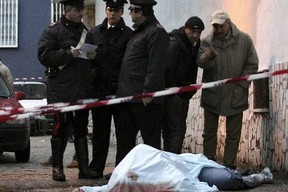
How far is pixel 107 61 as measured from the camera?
10453mm

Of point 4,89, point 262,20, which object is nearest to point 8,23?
point 4,89

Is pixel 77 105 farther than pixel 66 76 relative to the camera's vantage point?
No

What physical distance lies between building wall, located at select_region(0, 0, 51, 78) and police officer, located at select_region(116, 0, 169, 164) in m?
23.3

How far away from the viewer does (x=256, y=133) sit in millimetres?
12148

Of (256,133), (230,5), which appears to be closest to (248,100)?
(256,133)

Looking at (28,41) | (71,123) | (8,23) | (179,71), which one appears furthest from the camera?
(8,23)

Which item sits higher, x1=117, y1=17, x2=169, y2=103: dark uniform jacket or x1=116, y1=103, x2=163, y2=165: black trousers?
x1=117, y1=17, x2=169, y2=103: dark uniform jacket

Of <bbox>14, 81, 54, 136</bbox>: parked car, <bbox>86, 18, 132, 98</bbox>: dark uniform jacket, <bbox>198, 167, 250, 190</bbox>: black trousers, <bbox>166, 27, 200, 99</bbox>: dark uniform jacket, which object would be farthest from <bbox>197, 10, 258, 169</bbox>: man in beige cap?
<bbox>14, 81, 54, 136</bbox>: parked car

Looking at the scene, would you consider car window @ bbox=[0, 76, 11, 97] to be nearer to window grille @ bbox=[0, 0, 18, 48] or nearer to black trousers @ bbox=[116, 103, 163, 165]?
black trousers @ bbox=[116, 103, 163, 165]

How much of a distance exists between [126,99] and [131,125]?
0.72 metres

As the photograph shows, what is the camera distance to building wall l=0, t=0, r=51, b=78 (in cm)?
3322

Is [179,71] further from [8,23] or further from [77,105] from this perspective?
[8,23]

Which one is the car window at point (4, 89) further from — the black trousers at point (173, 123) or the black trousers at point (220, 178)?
the black trousers at point (220, 178)

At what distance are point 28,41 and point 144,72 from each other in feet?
79.1
